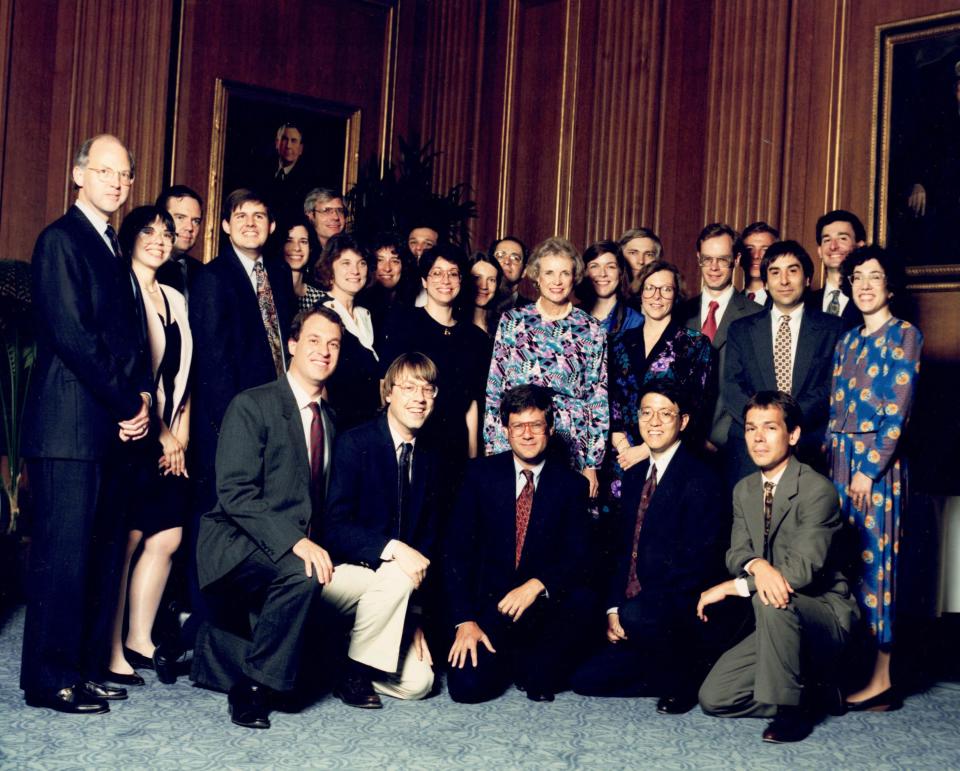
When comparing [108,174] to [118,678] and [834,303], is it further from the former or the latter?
[834,303]

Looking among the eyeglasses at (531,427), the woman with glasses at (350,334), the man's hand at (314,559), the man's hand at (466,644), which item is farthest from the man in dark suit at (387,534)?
the woman with glasses at (350,334)

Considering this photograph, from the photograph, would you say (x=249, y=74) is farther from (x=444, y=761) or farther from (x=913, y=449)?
(x=444, y=761)

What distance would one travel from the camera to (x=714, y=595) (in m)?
3.81

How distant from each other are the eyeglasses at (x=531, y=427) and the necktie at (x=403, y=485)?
39 cm

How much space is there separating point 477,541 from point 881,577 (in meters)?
1.41

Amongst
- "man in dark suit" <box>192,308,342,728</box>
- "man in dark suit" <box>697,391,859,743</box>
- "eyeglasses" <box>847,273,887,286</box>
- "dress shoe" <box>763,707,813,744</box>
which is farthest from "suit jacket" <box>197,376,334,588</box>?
"eyeglasses" <box>847,273,887,286</box>

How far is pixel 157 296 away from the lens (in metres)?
3.89

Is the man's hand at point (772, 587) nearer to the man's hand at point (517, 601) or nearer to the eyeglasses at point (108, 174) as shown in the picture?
the man's hand at point (517, 601)

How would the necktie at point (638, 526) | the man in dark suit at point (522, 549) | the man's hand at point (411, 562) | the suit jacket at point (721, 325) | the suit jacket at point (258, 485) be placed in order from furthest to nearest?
the suit jacket at point (721, 325) < the necktie at point (638, 526) < the man in dark suit at point (522, 549) < the man's hand at point (411, 562) < the suit jacket at point (258, 485)

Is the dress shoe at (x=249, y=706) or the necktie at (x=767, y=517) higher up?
the necktie at (x=767, y=517)

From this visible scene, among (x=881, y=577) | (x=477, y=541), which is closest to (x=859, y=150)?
(x=881, y=577)

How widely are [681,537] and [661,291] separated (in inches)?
38.4

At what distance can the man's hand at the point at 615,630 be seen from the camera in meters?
3.95

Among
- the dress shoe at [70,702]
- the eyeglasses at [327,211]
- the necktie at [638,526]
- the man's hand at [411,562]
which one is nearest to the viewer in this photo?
the dress shoe at [70,702]
